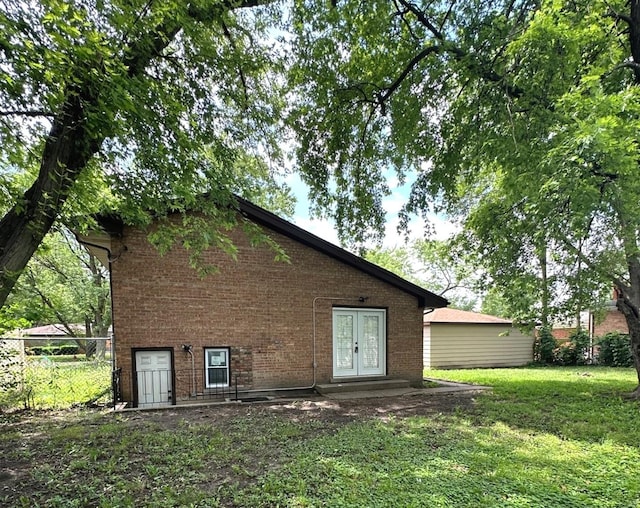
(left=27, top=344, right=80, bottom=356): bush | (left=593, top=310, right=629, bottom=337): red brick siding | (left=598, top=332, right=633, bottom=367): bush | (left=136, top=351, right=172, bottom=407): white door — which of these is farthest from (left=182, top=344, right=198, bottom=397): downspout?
(left=593, top=310, right=629, bottom=337): red brick siding

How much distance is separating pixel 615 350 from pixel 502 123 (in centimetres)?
1573

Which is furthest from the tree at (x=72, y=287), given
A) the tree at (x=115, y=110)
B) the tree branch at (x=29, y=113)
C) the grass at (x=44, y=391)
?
the tree branch at (x=29, y=113)

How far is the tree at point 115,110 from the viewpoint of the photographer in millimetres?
3607

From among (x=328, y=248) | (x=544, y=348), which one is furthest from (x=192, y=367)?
(x=544, y=348)

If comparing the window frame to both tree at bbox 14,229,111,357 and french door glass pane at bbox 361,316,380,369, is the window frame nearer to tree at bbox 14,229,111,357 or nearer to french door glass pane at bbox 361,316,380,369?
french door glass pane at bbox 361,316,380,369

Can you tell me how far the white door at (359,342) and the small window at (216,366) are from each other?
115 inches

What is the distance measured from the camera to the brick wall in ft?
26.0

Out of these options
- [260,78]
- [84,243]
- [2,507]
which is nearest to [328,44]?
[260,78]

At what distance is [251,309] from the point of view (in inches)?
353

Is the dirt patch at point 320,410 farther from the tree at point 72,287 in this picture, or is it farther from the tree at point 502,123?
the tree at point 72,287

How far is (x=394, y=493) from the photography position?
3697mm

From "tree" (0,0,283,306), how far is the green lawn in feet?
8.03

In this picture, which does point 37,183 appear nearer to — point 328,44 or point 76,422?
point 76,422

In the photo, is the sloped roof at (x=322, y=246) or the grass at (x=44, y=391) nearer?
the grass at (x=44, y=391)
